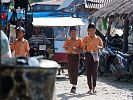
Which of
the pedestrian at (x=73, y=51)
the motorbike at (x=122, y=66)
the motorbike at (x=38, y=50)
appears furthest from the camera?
the motorbike at (x=38, y=50)

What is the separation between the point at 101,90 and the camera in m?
11.7

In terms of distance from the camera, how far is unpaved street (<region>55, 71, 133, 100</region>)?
34.1ft

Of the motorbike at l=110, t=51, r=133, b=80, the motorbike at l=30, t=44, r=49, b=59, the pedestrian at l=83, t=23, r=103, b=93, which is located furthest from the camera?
the motorbike at l=30, t=44, r=49, b=59

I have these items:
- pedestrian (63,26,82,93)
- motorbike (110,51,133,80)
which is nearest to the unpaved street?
motorbike (110,51,133,80)

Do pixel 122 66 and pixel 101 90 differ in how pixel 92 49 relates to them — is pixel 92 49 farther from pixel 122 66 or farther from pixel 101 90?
pixel 122 66

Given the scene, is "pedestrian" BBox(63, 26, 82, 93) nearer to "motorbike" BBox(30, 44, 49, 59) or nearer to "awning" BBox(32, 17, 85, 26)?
"motorbike" BBox(30, 44, 49, 59)

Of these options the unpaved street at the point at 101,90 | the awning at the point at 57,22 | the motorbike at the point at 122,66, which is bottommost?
the unpaved street at the point at 101,90

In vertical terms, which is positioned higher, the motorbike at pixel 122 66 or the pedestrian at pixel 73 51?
the pedestrian at pixel 73 51

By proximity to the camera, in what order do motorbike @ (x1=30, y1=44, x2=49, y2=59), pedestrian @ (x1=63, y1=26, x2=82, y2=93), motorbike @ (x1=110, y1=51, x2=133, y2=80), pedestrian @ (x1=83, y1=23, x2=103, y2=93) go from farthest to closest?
motorbike @ (x1=30, y1=44, x2=49, y2=59) → motorbike @ (x1=110, y1=51, x2=133, y2=80) → pedestrian @ (x1=63, y1=26, x2=82, y2=93) → pedestrian @ (x1=83, y1=23, x2=103, y2=93)

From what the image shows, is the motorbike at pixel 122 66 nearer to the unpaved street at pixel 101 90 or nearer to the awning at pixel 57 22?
the unpaved street at pixel 101 90

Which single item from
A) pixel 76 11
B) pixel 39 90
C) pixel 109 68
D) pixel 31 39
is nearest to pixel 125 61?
pixel 109 68

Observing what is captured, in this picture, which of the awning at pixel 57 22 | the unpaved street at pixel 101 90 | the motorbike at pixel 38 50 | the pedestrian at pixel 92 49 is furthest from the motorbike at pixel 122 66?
the pedestrian at pixel 92 49

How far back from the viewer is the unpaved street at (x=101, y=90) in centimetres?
1038

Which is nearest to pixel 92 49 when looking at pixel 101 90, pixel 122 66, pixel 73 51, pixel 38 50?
pixel 73 51
